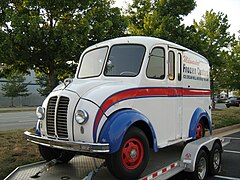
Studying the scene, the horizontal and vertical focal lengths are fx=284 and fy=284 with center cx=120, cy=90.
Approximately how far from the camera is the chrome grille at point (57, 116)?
13.3ft

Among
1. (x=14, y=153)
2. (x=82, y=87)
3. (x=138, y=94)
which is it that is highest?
(x=82, y=87)

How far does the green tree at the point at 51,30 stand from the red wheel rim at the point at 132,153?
3.83 m

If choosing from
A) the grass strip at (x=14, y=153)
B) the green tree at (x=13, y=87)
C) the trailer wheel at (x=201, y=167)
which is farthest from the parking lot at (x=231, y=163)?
the green tree at (x=13, y=87)

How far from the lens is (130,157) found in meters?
4.08

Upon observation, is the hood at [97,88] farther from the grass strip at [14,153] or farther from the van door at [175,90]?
the grass strip at [14,153]

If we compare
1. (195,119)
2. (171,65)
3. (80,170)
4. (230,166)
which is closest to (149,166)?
(80,170)

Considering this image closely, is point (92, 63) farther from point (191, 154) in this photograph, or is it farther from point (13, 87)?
point (13, 87)

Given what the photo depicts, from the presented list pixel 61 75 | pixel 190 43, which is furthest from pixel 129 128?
pixel 190 43

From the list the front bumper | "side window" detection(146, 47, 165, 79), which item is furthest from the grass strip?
"side window" detection(146, 47, 165, 79)

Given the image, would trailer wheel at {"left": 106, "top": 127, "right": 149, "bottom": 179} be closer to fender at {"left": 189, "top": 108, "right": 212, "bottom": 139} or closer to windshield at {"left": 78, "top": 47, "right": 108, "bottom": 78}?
windshield at {"left": 78, "top": 47, "right": 108, "bottom": 78}

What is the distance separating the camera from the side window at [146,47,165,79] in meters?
4.81

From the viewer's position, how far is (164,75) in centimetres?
508

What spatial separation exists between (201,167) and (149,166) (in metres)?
1.31

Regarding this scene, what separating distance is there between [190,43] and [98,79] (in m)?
10.1
